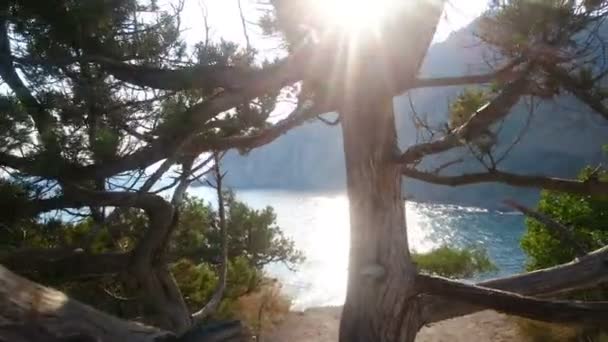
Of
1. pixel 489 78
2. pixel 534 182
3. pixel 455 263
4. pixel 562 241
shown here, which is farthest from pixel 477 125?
pixel 455 263

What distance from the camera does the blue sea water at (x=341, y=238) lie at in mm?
11617

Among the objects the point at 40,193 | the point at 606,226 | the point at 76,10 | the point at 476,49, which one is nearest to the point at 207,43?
the point at 76,10

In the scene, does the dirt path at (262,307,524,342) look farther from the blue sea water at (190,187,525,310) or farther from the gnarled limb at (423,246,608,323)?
the gnarled limb at (423,246,608,323)

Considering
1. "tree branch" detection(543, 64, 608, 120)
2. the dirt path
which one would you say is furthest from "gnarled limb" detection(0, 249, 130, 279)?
the dirt path

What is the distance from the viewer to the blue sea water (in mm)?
11617

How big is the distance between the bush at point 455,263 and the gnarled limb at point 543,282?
27.3ft

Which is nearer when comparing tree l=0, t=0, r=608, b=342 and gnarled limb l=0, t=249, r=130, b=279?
tree l=0, t=0, r=608, b=342

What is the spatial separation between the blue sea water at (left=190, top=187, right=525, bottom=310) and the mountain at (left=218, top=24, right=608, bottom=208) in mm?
1198

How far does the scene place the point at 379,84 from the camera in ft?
6.08

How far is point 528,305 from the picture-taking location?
1617 mm

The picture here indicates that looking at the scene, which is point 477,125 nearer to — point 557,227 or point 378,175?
point 378,175

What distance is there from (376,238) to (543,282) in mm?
640

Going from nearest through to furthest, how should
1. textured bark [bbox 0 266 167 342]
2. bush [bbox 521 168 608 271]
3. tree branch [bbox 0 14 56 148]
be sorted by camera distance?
1. textured bark [bbox 0 266 167 342]
2. tree branch [bbox 0 14 56 148]
3. bush [bbox 521 168 608 271]

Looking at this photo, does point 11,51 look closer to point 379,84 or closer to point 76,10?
point 76,10
